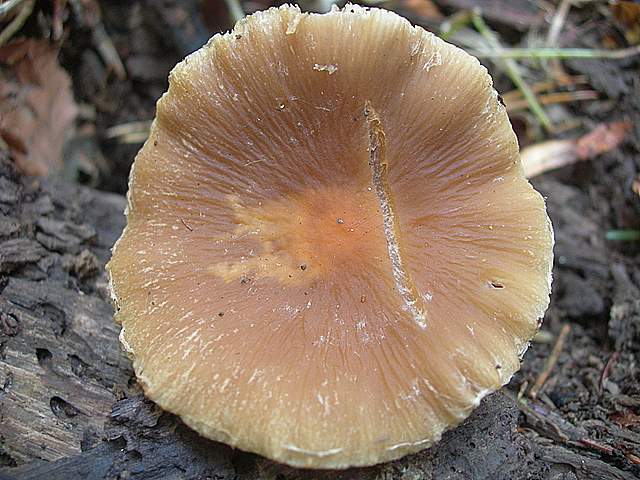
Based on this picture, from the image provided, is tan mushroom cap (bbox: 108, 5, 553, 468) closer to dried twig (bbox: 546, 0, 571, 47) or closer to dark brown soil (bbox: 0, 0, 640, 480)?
dark brown soil (bbox: 0, 0, 640, 480)

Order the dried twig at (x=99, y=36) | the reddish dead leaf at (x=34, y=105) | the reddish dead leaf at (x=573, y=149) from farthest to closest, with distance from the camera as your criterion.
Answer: the dried twig at (x=99, y=36) < the reddish dead leaf at (x=573, y=149) < the reddish dead leaf at (x=34, y=105)

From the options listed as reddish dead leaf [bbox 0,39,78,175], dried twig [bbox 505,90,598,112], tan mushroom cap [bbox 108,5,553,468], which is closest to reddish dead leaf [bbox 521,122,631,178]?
dried twig [bbox 505,90,598,112]

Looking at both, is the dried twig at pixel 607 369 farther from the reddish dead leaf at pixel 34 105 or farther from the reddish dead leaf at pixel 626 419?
the reddish dead leaf at pixel 34 105

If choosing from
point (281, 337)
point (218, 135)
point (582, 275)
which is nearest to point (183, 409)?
point (281, 337)

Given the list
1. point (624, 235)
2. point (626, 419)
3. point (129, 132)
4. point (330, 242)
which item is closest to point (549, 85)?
point (624, 235)

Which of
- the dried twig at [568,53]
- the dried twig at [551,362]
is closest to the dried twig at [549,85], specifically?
the dried twig at [568,53]

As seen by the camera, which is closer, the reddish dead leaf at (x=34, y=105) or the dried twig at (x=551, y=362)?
the dried twig at (x=551, y=362)

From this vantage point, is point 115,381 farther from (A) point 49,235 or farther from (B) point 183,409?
(A) point 49,235
